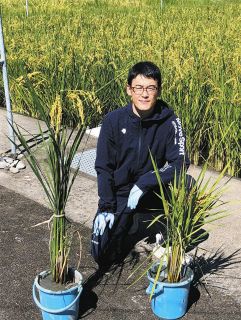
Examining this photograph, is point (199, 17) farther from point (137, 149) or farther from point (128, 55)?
point (137, 149)

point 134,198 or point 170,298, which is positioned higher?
point 134,198

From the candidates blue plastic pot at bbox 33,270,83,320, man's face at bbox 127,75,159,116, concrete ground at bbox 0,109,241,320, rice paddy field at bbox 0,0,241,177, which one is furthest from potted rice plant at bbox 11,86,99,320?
man's face at bbox 127,75,159,116

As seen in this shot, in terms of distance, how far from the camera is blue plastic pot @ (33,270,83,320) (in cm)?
227

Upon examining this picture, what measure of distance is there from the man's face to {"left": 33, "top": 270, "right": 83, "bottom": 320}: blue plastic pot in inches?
40.8

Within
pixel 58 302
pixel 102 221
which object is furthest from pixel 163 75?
pixel 58 302

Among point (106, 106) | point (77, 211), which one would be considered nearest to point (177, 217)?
point (77, 211)

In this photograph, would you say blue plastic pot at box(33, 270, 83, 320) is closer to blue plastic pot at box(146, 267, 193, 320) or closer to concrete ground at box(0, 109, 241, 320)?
concrete ground at box(0, 109, 241, 320)

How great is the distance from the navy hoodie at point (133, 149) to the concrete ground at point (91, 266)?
47 cm

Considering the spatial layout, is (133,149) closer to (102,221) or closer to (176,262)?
(102,221)

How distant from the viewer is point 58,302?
2.30 metres

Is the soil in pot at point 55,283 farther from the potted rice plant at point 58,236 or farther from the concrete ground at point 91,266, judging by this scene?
the concrete ground at point 91,266

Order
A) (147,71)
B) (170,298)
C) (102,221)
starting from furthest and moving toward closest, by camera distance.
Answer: (102,221)
(147,71)
(170,298)

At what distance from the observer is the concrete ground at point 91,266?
2551 mm

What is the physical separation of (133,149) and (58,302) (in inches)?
42.2
